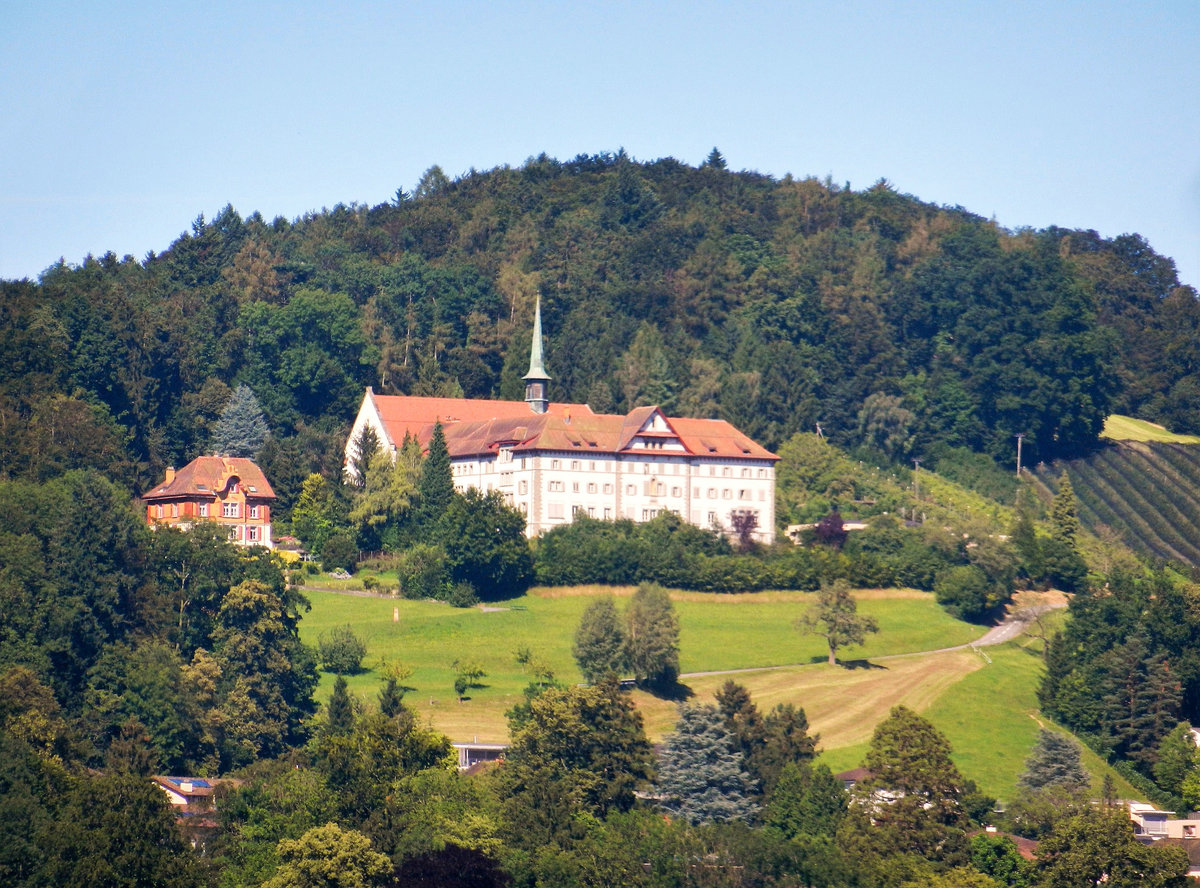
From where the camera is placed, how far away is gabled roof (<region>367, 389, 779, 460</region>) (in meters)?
104

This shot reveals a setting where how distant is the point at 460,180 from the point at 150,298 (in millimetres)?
42314

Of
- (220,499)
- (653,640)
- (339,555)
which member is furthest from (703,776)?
(220,499)

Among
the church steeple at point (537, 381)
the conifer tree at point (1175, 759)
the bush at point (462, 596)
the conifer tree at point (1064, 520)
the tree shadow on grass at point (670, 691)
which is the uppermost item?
the church steeple at point (537, 381)

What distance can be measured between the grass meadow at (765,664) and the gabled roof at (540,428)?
39.5 ft

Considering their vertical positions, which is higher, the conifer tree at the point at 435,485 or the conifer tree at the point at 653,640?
the conifer tree at the point at 435,485

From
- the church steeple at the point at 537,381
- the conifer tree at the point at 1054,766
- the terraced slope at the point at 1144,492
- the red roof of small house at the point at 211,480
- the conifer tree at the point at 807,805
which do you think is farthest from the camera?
the terraced slope at the point at 1144,492

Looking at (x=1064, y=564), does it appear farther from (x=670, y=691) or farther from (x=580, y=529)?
(x=670, y=691)

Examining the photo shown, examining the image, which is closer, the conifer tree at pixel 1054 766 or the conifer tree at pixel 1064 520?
the conifer tree at pixel 1054 766

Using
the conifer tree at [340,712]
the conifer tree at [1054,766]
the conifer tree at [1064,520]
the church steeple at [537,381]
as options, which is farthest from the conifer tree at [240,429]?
the conifer tree at [1054,766]

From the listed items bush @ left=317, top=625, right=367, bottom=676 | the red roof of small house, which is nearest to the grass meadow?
bush @ left=317, top=625, right=367, bottom=676

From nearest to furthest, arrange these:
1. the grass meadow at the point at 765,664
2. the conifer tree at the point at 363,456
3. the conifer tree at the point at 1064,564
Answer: the grass meadow at the point at 765,664 → the conifer tree at the point at 1064,564 → the conifer tree at the point at 363,456

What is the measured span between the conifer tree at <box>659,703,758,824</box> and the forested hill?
39926 mm

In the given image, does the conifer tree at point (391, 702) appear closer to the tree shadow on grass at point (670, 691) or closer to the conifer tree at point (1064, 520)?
the tree shadow on grass at point (670, 691)

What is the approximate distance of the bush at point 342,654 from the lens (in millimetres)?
80125
